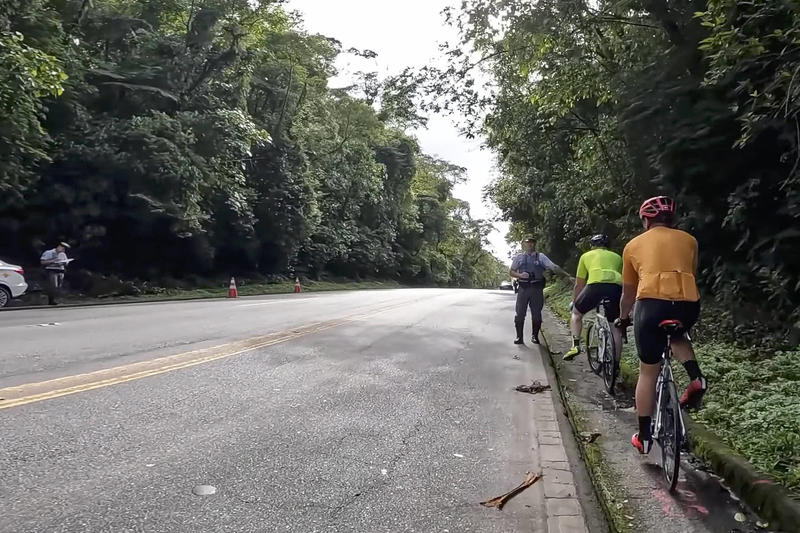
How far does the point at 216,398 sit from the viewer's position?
655 cm

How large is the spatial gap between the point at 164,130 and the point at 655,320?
23.8m

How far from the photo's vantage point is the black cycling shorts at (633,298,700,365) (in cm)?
468

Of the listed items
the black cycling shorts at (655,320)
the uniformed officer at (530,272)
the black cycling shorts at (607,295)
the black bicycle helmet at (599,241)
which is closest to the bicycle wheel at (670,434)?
the black cycling shorts at (655,320)

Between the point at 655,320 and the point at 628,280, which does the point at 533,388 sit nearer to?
the point at 628,280

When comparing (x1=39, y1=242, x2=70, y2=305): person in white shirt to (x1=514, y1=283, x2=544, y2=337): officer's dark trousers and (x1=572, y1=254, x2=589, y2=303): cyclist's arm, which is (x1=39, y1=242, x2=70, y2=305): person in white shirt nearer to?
(x1=514, y1=283, x2=544, y2=337): officer's dark trousers

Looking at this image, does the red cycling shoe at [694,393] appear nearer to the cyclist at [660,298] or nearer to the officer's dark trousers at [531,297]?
the cyclist at [660,298]

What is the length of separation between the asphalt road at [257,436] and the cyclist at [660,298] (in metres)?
1.03

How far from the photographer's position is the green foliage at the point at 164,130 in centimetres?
2089

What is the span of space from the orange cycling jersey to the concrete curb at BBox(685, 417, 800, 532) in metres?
1.11

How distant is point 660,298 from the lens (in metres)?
4.69

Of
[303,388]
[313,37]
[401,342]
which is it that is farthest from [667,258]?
[313,37]

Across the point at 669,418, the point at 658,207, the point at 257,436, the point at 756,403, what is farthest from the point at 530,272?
the point at 257,436

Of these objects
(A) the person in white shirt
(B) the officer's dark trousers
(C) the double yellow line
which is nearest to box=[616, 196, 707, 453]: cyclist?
(C) the double yellow line

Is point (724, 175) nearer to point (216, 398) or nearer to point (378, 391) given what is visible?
point (378, 391)
